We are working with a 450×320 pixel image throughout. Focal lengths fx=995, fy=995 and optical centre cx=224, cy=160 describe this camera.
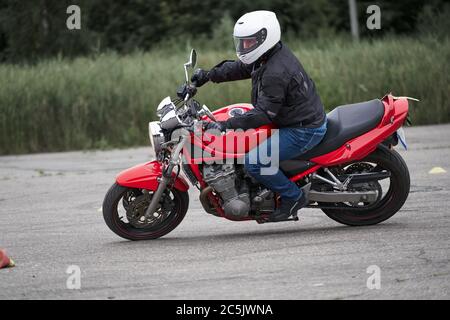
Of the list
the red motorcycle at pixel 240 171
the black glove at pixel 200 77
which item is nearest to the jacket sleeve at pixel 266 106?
the red motorcycle at pixel 240 171

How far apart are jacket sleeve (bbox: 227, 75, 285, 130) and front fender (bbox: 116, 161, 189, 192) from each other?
32.8 inches

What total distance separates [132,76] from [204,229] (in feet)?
36.1

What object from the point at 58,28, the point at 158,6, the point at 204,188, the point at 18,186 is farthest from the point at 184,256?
the point at 158,6

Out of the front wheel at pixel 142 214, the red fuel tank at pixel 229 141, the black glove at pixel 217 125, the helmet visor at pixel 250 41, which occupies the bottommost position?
the front wheel at pixel 142 214

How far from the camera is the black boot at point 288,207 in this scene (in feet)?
29.5

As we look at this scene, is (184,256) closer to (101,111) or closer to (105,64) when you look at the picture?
(101,111)

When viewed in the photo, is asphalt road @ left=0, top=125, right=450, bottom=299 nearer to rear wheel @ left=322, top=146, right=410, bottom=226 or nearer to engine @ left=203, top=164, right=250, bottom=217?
rear wheel @ left=322, top=146, right=410, bottom=226

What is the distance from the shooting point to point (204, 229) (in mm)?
9891

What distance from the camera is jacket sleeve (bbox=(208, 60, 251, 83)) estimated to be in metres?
9.34

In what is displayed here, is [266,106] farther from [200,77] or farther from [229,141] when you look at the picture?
[200,77]

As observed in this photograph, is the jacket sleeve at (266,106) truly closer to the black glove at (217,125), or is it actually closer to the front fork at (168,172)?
the black glove at (217,125)

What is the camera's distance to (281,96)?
28.6ft

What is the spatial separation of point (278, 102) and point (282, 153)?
1.68 ft

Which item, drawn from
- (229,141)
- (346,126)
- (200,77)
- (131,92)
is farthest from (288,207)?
(131,92)
